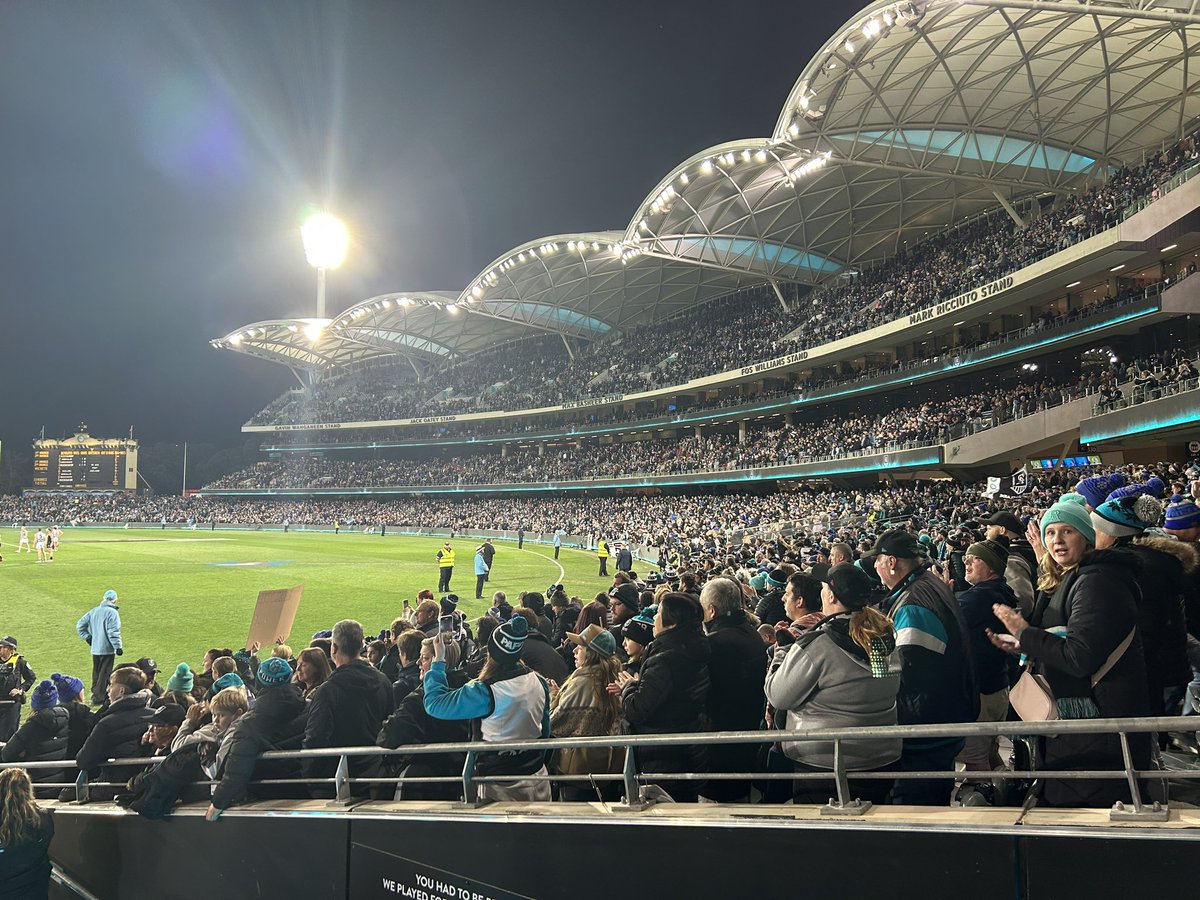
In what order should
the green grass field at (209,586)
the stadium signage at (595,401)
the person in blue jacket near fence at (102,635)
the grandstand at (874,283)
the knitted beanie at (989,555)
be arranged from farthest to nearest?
1. the stadium signage at (595,401)
2. the grandstand at (874,283)
3. the green grass field at (209,586)
4. the person in blue jacket near fence at (102,635)
5. the knitted beanie at (989,555)

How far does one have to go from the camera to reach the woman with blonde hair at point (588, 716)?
179 inches

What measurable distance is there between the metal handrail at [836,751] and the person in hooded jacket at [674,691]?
0.25 metres

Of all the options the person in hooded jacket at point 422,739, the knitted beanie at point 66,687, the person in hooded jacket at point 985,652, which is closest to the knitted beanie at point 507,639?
the person in hooded jacket at point 422,739

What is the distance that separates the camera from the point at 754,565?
56.6ft

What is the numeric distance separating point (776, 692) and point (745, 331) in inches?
2111

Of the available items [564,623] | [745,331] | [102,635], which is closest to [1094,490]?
[564,623]

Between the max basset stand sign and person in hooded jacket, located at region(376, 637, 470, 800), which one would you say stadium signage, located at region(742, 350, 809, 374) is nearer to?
person in hooded jacket, located at region(376, 637, 470, 800)

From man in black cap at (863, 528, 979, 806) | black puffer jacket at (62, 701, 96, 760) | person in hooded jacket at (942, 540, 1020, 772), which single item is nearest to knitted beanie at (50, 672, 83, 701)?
black puffer jacket at (62, 701, 96, 760)

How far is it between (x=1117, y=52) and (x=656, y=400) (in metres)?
39.0

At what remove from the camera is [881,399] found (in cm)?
4256

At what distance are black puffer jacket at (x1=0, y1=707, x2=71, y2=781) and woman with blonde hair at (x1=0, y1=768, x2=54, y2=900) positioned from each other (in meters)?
1.62

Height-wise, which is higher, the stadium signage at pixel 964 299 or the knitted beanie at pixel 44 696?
the stadium signage at pixel 964 299

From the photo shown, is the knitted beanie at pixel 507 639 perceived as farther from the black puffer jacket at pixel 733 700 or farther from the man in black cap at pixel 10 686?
the man in black cap at pixel 10 686

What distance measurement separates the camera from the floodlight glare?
98.5 metres
